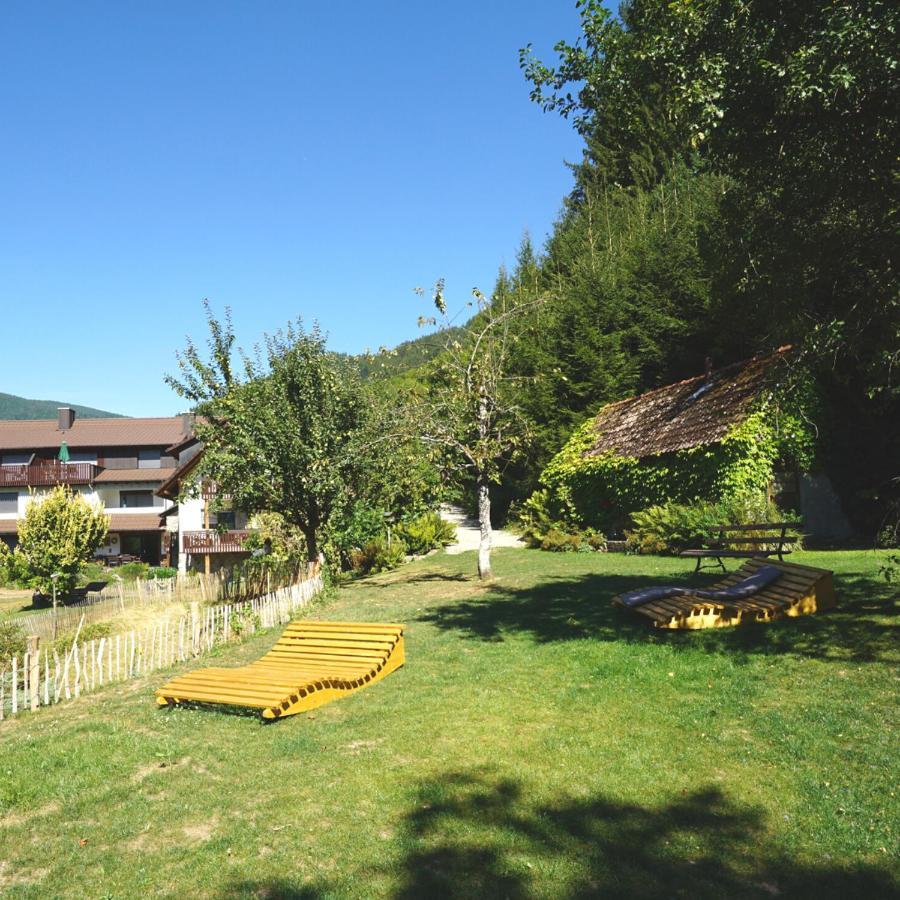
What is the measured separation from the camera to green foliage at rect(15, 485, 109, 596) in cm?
3064

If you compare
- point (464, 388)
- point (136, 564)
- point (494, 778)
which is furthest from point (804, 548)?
point (136, 564)

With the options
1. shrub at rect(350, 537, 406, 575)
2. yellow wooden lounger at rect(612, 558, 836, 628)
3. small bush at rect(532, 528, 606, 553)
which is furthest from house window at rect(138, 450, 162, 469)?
yellow wooden lounger at rect(612, 558, 836, 628)

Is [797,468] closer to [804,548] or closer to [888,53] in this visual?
[804,548]

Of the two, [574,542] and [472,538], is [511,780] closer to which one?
[574,542]

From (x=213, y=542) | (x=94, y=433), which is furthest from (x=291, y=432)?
(x=94, y=433)

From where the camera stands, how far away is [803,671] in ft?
28.0

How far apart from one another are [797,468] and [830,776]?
17970 mm

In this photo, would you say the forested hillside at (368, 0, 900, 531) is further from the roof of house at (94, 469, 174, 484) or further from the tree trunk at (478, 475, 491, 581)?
the roof of house at (94, 469, 174, 484)

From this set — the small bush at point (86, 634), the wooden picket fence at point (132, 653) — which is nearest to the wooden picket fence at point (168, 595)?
the small bush at point (86, 634)

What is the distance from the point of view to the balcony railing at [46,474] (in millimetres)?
50375

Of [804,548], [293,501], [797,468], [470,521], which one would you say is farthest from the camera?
[470,521]

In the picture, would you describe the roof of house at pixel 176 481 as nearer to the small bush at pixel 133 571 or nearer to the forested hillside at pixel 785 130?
the small bush at pixel 133 571

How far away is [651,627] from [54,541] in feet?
92.4

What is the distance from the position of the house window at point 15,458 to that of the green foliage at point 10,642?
40.6m
